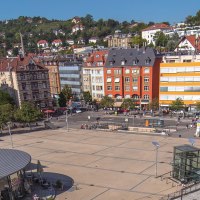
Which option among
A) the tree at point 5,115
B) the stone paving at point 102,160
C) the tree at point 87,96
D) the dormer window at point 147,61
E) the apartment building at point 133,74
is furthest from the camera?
the tree at point 87,96

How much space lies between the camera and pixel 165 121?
7656cm

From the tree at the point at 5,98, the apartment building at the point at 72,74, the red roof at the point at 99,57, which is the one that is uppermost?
the red roof at the point at 99,57

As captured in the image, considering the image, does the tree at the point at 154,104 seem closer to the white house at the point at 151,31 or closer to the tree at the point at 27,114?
the tree at the point at 27,114

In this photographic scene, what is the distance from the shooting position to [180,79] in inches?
3287

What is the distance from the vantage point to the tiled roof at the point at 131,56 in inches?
3519

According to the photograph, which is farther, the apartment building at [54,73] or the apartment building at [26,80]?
the apartment building at [54,73]

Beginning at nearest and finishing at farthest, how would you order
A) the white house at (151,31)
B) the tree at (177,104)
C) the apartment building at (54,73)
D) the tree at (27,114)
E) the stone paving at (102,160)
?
the stone paving at (102,160) < the tree at (27,114) < the tree at (177,104) < the apartment building at (54,73) < the white house at (151,31)

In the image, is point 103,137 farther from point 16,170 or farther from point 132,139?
point 16,170

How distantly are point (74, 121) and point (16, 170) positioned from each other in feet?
169

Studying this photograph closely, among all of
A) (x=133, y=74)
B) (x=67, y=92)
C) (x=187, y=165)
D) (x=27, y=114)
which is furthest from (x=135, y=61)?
(x=187, y=165)

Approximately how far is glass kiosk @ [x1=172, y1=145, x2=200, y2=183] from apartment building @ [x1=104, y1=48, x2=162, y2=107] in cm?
5385

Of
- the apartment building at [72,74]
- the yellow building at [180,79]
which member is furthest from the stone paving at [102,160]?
the apartment building at [72,74]

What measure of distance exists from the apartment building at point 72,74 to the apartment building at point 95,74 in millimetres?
4529

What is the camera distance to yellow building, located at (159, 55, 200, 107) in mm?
81500
